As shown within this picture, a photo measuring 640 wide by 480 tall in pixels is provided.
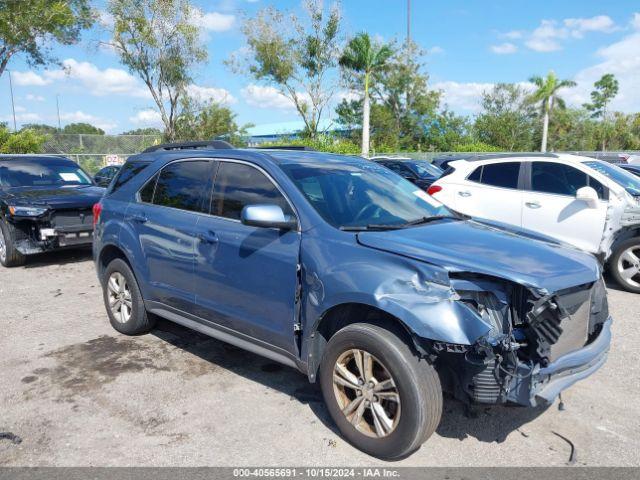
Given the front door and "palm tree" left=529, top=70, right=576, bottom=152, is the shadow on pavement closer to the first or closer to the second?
the front door

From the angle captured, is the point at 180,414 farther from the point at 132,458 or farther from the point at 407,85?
the point at 407,85

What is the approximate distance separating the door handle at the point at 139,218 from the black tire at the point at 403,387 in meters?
2.45

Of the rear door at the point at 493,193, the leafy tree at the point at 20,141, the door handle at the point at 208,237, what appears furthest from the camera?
the leafy tree at the point at 20,141

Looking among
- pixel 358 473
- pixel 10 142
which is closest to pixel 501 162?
pixel 358 473

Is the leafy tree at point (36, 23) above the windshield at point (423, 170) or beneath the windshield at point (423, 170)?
Result: above

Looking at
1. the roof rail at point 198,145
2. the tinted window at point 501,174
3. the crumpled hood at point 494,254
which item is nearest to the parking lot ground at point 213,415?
the crumpled hood at point 494,254

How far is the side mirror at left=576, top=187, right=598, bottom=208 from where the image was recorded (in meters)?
6.43

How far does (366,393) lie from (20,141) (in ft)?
76.1

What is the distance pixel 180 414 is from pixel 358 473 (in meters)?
1.39

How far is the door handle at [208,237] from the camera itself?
392 centimetres

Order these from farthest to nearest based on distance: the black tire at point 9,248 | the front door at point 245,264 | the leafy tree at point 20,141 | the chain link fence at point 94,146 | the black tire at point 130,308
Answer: the chain link fence at point 94,146
the leafy tree at point 20,141
the black tire at point 9,248
the black tire at point 130,308
the front door at point 245,264

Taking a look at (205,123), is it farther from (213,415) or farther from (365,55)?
(213,415)

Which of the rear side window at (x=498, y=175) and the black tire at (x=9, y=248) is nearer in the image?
the rear side window at (x=498, y=175)

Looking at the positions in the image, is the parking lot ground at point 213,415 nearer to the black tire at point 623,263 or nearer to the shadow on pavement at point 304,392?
the shadow on pavement at point 304,392
